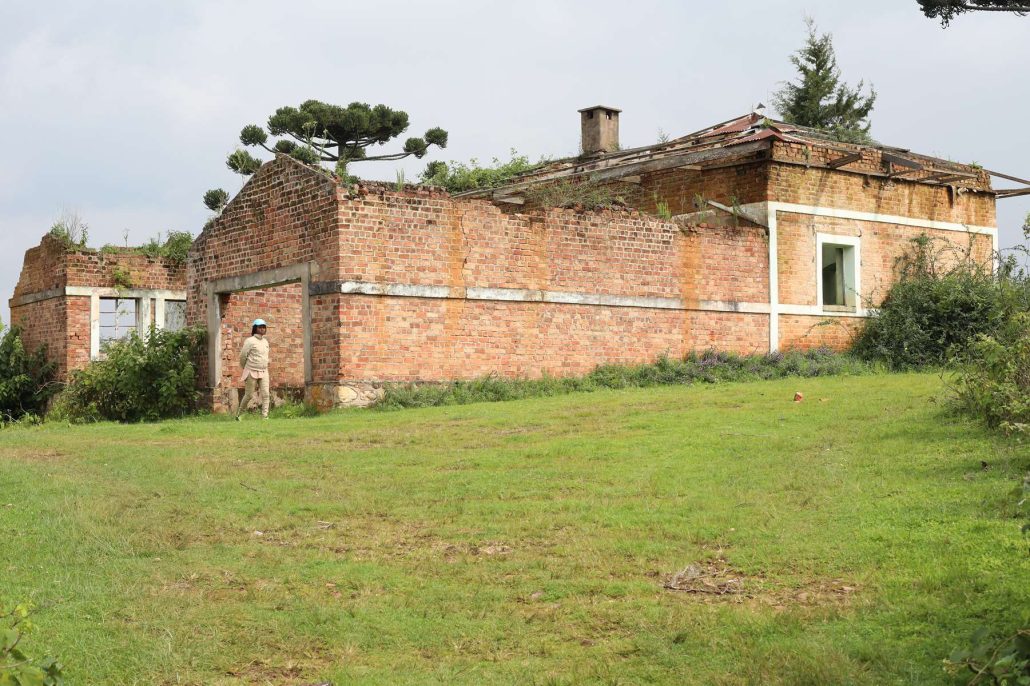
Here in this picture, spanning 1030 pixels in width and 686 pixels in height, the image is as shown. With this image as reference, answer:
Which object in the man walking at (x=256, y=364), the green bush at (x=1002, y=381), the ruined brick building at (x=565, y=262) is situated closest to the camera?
the green bush at (x=1002, y=381)

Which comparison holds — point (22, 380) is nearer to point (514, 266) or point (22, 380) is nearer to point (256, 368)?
point (256, 368)

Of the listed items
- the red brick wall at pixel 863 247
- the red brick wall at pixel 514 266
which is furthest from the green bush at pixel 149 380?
the red brick wall at pixel 863 247

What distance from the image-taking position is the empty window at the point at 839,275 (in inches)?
842

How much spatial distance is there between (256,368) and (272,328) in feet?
8.60

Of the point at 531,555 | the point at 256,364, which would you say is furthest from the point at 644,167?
the point at 531,555

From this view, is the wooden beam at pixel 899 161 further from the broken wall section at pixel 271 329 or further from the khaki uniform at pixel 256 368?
the khaki uniform at pixel 256 368

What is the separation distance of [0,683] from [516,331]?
13150 millimetres

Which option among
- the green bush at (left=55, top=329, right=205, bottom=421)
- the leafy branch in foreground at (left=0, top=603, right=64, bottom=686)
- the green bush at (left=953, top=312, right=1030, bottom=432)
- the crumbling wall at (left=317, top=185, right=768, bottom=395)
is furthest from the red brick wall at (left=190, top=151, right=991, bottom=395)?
the leafy branch in foreground at (left=0, top=603, right=64, bottom=686)

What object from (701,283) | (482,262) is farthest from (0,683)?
(701,283)

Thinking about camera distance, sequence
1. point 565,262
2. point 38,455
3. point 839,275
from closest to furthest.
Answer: point 38,455 < point 565,262 < point 839,275

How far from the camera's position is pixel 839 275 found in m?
21.8

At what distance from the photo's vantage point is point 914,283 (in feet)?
69.9

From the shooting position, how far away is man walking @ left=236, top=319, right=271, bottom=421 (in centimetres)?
1620

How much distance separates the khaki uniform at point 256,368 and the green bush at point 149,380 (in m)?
2.07
